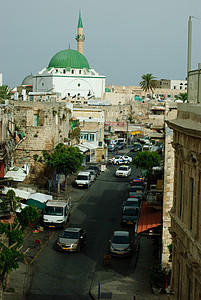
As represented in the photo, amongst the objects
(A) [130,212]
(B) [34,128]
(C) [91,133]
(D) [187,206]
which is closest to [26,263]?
(A) [130,212]

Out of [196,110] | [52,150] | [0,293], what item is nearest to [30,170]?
[52,150]

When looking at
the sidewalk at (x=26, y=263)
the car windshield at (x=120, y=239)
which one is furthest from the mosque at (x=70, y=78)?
the car windshield at (x=120, y=239)

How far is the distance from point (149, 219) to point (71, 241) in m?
4.70

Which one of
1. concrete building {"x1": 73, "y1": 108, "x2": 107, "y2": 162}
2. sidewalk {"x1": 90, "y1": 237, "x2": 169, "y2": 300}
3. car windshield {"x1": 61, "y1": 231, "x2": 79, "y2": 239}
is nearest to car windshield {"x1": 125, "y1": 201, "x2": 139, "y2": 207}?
car windshield {"x1": 61, "y1": 231, "x2": 79, "y2": 239}

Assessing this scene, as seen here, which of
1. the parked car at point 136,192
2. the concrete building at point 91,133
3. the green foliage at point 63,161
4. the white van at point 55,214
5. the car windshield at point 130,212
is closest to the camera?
the white van at point 55,214

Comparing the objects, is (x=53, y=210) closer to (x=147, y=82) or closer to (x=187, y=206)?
(x=187, y=206)

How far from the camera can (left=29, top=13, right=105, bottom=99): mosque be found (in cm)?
11306

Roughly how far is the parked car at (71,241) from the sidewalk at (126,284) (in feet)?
8.78

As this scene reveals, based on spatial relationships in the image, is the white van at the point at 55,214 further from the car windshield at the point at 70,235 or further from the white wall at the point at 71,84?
the white wall at the point at 71,84

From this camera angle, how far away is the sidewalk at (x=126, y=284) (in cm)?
2091

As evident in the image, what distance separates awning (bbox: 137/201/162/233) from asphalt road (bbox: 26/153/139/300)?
223 centimetres

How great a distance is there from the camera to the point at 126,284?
22.3 m

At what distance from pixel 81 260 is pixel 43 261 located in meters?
1.87

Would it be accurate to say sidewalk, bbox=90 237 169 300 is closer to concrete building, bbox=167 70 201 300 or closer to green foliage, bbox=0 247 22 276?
green foliage, bbox=0 247 22 276
